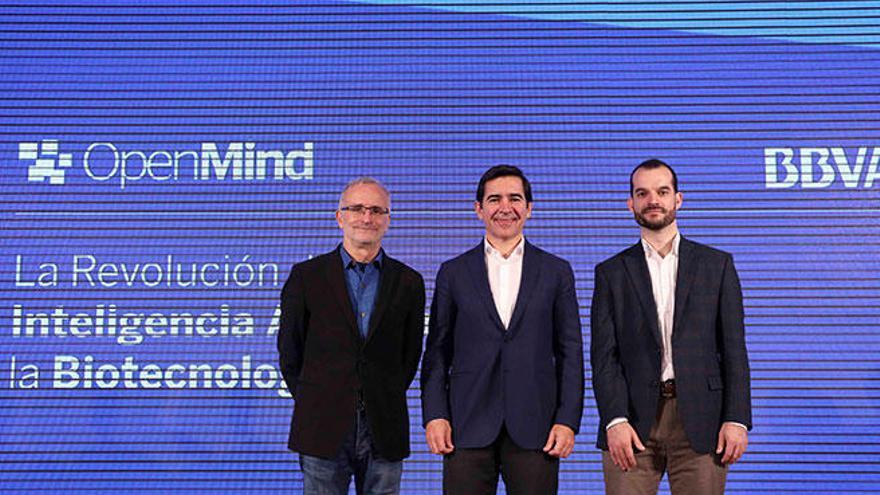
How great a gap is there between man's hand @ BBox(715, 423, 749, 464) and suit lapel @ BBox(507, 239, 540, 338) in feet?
1.79

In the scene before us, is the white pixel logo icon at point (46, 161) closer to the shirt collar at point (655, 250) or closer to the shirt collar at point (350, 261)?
the shirt collar at point (350, 261)

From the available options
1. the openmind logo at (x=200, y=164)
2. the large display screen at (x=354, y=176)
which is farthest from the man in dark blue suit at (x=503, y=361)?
the openmind logo at (x=200, y=164)

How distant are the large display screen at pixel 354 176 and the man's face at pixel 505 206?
1.39 m

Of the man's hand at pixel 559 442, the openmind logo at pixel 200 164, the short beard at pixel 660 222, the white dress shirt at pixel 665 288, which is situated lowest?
the man's hand at pixel 559 442

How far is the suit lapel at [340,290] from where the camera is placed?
2.47 metres

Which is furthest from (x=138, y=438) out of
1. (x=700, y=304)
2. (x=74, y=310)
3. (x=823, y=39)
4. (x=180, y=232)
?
(x=823, y=39)

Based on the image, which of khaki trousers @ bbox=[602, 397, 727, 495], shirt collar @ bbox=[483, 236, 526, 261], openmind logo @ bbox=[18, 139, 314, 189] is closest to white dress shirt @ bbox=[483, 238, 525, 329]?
shirt collar @ bbox=[483, 236, 526, 261]

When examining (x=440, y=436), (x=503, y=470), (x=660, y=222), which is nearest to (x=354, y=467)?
(x=440, y=436)

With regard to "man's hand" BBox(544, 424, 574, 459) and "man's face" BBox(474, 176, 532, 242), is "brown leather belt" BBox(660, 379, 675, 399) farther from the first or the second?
"man's face" BBox(474, 176, 532, 242)

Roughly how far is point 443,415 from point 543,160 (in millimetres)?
1742

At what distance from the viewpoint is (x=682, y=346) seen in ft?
7.57

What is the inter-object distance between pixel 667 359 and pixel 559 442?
1.05 ft

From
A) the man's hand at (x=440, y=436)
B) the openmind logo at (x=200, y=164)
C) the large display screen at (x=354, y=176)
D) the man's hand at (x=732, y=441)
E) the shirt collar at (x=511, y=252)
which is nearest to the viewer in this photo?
the man's hand at (x=732, y=441)

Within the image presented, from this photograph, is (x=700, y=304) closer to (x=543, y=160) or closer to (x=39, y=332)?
(x=543, y=160)
